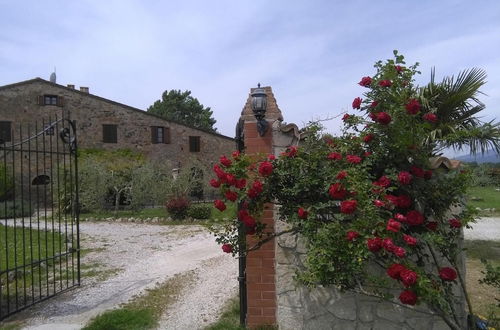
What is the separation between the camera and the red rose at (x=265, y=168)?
320 cm

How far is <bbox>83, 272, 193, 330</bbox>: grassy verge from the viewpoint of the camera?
4.21 meters

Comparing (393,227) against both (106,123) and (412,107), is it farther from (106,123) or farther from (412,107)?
(106,123)

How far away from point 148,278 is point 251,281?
2936 millimetres

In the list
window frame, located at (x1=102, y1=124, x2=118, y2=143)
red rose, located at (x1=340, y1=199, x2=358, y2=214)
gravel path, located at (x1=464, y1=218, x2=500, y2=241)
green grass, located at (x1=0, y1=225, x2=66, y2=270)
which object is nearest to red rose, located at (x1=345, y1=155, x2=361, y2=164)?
red rose, located at (x1=340, y1=199, x2=358, y2=214)

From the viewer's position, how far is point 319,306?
148 inches

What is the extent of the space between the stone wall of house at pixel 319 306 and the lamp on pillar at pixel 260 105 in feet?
0.51

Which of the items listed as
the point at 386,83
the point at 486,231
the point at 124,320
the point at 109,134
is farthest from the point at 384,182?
the point at 109,134

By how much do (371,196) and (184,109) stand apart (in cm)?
4611

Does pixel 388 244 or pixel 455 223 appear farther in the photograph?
pixel 455 223

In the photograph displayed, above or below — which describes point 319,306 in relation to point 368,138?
below

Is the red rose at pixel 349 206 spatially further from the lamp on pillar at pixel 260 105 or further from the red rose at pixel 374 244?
the lamp on pillar at pixel 260 105

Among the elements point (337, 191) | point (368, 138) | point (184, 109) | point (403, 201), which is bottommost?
point (403, 201)

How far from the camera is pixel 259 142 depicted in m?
3.92

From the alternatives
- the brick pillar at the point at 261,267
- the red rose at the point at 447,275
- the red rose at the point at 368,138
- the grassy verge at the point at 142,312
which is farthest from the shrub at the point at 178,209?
the red rose at the point at 447,275
